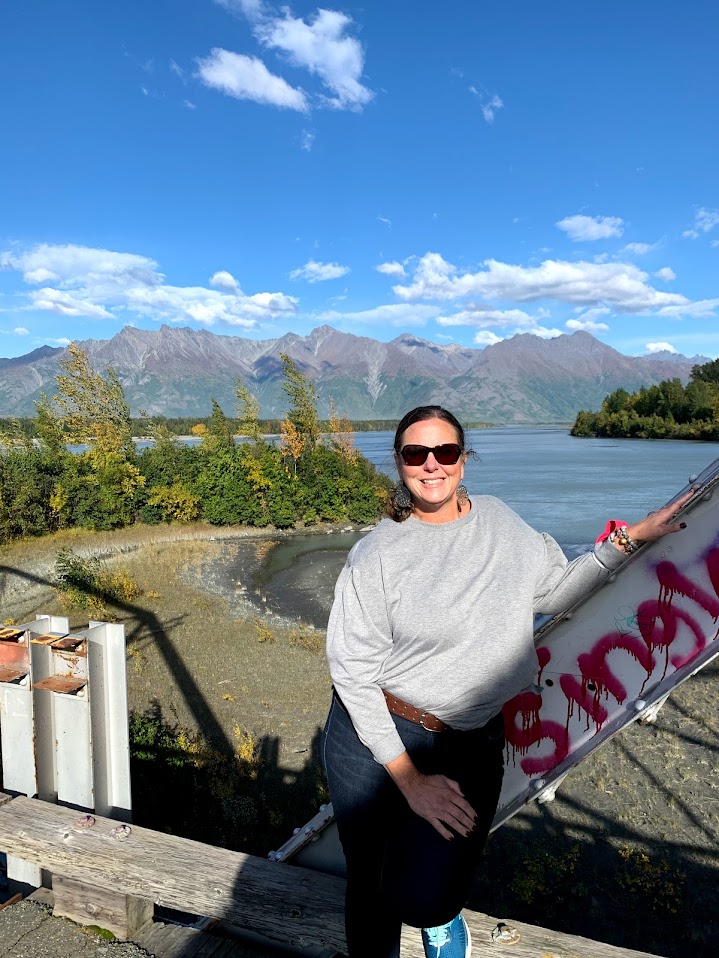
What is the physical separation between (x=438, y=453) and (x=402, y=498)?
184mm

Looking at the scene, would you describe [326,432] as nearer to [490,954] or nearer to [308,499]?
[308,499]

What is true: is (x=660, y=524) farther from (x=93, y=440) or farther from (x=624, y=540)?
(x=93, y=440)

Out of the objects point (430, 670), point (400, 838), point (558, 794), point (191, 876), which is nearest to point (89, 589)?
point (558, 794)

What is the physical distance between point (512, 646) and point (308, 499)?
32.0 m

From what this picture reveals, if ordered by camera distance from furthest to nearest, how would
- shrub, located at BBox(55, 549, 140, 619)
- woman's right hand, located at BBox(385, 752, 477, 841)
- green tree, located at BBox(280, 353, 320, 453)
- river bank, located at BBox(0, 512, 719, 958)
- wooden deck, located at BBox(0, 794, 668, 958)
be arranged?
green tree, located at BBox(280, 353, 320, 453) < shrub, located at BBox(55, 549, 140, 619) < river bank, located at BBox(0, 512, 719, 958) < wooden deck, located at BBox(0, 794, 668, 958) < woman's right hand, located at BBox(385, 752, 477, 841)

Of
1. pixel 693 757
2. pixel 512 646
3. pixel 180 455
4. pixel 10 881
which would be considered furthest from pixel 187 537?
pixel 512 646

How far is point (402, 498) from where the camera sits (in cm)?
198

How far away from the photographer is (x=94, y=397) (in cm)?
3641

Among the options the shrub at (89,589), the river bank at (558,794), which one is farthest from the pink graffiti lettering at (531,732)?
the shrub at (89,589)

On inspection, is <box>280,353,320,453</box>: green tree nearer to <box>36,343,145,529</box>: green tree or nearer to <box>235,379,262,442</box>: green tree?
<box>235,379,262,442</box>: green tree

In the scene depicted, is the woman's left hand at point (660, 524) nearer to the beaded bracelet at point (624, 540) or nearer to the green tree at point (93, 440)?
the beaded bracelet at point (624, 540)

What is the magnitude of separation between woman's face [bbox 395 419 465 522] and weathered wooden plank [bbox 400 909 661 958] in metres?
1.41

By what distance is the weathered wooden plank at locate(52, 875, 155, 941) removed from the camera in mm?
2467

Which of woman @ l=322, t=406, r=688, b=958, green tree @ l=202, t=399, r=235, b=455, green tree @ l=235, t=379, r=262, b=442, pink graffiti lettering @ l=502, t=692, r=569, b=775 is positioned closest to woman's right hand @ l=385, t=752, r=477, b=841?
woman @ l=322, t=406, r=688, b=958
